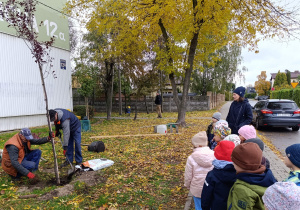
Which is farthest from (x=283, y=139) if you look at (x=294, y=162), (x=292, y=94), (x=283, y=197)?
(x=292, y=94)

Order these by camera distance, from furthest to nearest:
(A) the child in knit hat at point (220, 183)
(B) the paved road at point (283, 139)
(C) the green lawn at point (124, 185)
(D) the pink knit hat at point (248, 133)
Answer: (B) the paved road at point (283, 139), (C) the green lawn at point (124, 185), (D) the pink knit hat at point (248, 133), (A) the child in knit hat at point (220, 183)

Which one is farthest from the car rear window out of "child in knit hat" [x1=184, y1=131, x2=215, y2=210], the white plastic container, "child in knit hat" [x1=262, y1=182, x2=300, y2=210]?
"child in knit hat" [x1=262, y1=182, x2=300, y2=210]

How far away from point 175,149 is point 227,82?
1949 cm

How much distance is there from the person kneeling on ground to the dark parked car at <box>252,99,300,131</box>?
9.96 m

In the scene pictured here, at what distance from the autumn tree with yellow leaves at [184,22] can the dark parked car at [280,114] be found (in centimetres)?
315

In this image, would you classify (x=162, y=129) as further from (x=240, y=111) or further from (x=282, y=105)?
(x=282, y=105)

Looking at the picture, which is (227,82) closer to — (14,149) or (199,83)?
(199,83)

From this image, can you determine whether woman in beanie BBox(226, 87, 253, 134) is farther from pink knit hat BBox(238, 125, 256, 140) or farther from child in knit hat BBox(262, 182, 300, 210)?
child in knit hat BBox(262, 182, 300, 210)

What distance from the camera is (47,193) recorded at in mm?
4094

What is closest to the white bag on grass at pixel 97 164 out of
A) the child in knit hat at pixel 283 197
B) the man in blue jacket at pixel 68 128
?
the man in blue jacket at pixel 68 128

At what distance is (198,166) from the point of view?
2965 mm

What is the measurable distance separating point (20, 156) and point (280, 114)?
10.8 meters

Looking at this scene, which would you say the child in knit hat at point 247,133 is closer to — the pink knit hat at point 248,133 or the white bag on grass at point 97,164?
the pink knit hat at point 248,133

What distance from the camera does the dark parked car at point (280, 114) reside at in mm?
10297
